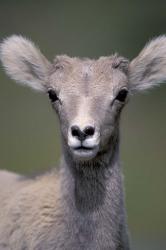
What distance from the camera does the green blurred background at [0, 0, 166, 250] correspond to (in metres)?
20.5

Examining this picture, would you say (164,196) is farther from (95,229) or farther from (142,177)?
(95,229)

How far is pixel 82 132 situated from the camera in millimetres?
9414

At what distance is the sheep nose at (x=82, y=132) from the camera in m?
9.42

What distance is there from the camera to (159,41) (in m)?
11.2

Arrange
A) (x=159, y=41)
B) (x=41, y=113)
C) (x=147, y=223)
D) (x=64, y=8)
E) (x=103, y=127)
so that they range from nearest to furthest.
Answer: (x=103, y=127)
(x=159, y=41)
(x=147, y=223)
(x=41, y=113)
(x=64, y=8)

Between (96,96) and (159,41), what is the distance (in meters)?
1.47

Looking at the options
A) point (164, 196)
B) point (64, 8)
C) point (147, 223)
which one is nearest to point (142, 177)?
point (164, 196)

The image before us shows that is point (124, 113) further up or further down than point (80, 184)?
further down

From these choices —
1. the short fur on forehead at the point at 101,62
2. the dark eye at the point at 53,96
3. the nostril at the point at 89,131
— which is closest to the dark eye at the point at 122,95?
the short fur on forehead at the point at 101,62

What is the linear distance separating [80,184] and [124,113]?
1453 centimetres

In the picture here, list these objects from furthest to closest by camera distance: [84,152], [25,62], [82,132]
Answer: [25,62]
[84,152]
[82,132]

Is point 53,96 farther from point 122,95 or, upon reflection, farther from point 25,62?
point 25,62

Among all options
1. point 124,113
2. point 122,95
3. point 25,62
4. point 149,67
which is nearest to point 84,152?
point 122,95

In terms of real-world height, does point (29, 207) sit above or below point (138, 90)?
below
